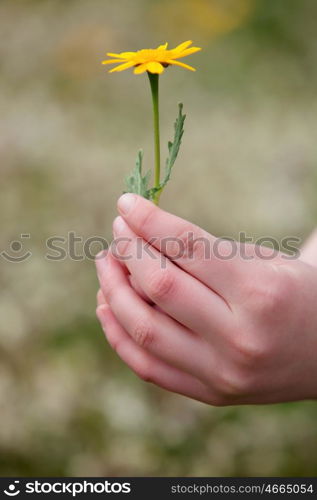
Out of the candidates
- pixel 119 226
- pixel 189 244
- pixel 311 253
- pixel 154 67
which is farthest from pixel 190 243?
pixel 311 253

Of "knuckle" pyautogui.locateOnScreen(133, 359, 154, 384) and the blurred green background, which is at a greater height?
the blurred green background

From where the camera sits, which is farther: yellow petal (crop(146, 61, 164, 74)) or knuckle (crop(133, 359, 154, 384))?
knuckle (crop(133, 359, 154, 384))

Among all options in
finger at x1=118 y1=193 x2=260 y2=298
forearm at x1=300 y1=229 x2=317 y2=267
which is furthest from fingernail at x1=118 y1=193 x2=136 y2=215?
forearm at x1=300 y1=229 x2=317 y2=267

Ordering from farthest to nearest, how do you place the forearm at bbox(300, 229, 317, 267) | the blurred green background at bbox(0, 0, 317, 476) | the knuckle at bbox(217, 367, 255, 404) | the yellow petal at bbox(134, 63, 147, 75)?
the blurred green background at bbox(0, 0, 317, 476), the forearm at bbox(300, 229, 317, 267), the knuckle at bbox(217, 367, 255, 404), the yellow petal at bbox(134, 63, 147, 75)

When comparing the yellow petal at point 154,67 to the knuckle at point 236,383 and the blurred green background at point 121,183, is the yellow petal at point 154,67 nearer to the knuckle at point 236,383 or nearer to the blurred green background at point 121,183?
the knuckle at point 236,383

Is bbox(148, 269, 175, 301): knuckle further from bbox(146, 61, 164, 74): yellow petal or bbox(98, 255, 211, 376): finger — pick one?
bbox(146, 61, 164, 74): yellow petal
